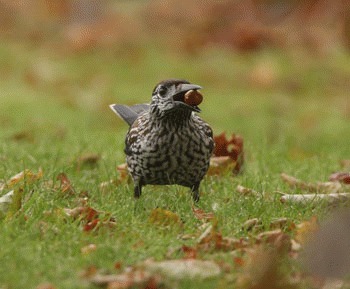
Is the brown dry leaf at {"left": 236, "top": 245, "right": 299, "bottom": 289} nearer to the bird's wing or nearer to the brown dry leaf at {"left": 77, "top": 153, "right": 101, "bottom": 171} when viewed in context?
the bird's wing

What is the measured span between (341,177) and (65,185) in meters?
1.97

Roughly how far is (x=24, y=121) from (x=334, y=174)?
4.43 metres

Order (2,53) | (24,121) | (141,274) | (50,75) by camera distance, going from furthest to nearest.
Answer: (2,53), (50,75), (24,121), (141,274)

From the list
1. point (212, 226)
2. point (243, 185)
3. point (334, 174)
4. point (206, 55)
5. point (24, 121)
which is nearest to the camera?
point (212, 226)

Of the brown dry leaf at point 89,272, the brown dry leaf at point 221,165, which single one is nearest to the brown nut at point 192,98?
the brown dry leaf at point 221,165

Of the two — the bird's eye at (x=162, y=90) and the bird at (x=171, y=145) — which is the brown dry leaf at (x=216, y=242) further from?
the bird's eye at (x=162, y=90)

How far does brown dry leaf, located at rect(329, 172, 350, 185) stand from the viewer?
20.8ft

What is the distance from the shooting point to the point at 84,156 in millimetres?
6945

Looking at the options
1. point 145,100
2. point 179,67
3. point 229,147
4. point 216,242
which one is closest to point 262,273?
point 216,242

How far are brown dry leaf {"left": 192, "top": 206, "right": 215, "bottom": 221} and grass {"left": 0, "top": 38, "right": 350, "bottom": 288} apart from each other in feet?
0.17

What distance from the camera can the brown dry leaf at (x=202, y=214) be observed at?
5176 millimetres

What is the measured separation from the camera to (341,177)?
21.2 feet

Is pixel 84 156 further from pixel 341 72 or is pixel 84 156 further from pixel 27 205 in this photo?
pixel 341 72

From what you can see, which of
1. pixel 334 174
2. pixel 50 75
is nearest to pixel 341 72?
pixel 50 75
